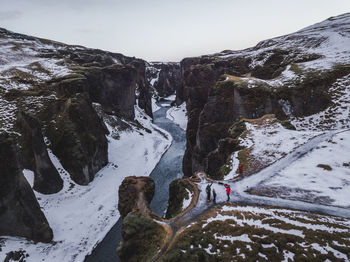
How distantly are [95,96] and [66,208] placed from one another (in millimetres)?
48910

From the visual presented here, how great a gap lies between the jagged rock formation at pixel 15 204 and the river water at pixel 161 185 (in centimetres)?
810

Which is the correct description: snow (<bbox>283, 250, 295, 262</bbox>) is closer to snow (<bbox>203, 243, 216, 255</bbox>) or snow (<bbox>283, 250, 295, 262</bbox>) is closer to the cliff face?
snow (<bbox>203, 243, 216, 255</bbox>)

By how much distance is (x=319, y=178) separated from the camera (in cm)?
1867

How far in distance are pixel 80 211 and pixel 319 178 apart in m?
36.7

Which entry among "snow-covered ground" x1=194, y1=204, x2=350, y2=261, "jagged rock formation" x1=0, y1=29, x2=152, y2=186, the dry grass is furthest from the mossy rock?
"jagged rock formation" x1=0, y1=29, x2=152, y2=186

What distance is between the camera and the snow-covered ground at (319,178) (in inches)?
645

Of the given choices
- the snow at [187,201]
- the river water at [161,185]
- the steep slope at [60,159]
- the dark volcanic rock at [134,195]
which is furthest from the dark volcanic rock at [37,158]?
the snow at [187,201]

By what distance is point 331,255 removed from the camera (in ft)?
32.6

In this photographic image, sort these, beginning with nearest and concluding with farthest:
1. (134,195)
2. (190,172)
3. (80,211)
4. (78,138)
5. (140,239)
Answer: (140,239)
(134,195)
(80,211)
(78,138)
(190,172)

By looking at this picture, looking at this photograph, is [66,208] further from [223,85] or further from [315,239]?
[223,85]

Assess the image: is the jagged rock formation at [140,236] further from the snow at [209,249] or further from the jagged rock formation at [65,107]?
the jagged rock formation at [65,107]

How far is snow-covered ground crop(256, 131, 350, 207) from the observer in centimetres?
1639

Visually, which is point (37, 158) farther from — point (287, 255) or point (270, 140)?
point (270, 140)

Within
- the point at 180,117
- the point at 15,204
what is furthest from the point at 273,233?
the point at 180,117
